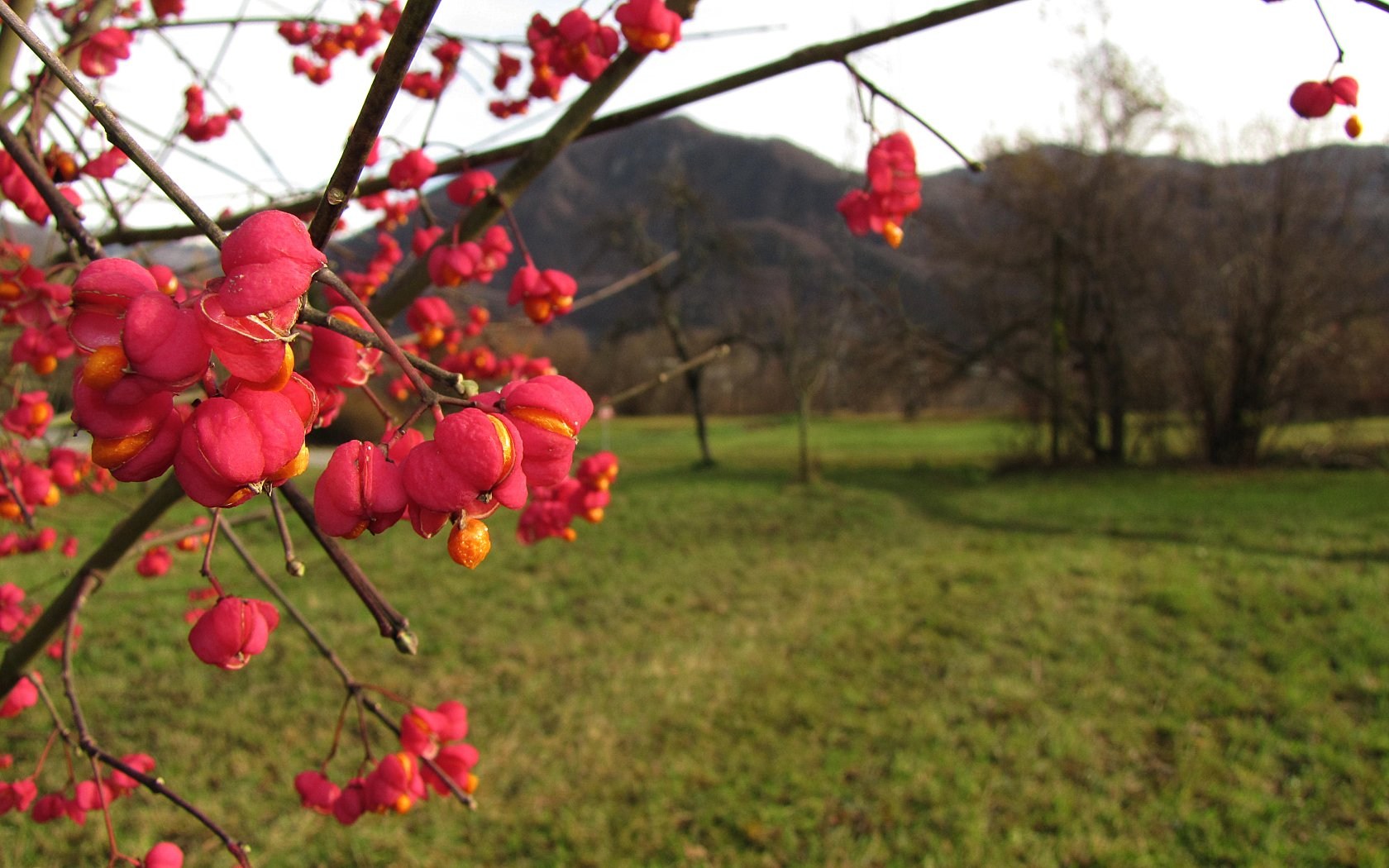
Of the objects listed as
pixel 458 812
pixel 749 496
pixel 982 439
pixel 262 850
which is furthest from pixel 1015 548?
pixel 982 439

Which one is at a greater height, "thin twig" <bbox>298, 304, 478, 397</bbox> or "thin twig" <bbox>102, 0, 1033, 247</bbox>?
"thin twig" <bbox>102, 0, 1033, 247</bbox>

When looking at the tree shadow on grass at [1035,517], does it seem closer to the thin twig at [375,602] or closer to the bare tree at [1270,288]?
the bare tree at [1270,288]

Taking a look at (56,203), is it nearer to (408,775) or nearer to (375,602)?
(375,602)

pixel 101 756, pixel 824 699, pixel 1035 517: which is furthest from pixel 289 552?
pixel 1035 517

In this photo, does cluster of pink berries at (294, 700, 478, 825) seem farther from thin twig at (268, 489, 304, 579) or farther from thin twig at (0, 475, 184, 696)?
thin twig at (268, 489, 304, 579)

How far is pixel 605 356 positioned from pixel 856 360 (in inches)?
566

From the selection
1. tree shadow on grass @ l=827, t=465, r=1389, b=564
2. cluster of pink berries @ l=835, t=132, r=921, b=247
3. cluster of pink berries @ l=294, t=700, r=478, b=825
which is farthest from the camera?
tree shadow on grass @ l=827, t=465, r=1389, b=564

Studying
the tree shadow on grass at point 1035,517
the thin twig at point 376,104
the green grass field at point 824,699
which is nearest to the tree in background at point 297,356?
the thin twig at point 376,104

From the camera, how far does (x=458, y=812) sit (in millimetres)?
3584

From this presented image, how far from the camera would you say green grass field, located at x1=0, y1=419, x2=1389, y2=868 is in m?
3.37

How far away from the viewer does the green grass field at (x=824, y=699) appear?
3.37 m

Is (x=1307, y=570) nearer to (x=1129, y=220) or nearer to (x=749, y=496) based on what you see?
(x=749, y=496)

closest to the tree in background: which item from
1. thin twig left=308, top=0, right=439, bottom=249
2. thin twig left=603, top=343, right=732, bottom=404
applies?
thin twig left=308, top=0, right=439, bottom=249

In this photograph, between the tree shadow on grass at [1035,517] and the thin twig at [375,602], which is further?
the tree shadow on grass at [1035,517]
